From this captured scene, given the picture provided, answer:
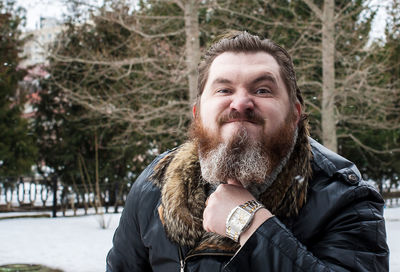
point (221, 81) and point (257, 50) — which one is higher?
point (257, 50)

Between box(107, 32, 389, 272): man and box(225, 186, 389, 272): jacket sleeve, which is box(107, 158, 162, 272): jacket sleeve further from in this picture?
box(225, 186, 389, 272): jacket sleeve

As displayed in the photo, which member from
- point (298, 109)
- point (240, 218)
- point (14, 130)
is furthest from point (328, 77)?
point (14, 130)

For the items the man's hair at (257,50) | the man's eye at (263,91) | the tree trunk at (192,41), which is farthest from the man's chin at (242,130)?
the tree trunk at (192,41)

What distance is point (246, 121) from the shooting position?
4.38ft

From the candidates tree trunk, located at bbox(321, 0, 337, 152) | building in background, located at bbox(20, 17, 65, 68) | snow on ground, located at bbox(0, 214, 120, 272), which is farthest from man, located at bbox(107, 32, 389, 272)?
building in background, located at bbox(20, 17, 65, 68)

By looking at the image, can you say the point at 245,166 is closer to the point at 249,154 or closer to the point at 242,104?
the point at 249,154

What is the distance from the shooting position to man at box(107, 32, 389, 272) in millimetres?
1224

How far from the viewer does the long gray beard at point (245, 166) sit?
1.34m

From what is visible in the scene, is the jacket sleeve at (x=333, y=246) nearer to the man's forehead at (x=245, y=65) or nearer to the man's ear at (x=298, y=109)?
the man's ear at (x=298, y=109)

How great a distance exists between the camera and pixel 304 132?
5.08ft

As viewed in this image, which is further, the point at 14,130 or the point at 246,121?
the point at 14,130

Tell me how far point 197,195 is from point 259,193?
26 centimetres

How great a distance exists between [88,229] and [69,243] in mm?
→ 1601

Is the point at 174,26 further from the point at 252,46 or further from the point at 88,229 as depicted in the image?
the point at 252,46
